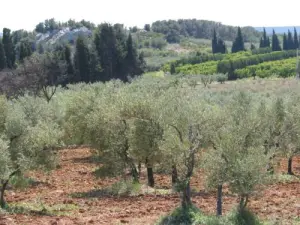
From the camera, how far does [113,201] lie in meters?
27.9

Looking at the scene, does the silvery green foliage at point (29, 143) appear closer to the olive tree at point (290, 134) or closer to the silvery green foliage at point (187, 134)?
the silvery green foliage at point (187, 134)

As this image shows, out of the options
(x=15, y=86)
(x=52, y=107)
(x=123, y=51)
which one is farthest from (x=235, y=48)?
(x=52, y=107)

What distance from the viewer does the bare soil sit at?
75.2ft

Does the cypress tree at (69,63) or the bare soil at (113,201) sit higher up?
the cypress tree at (69,63)

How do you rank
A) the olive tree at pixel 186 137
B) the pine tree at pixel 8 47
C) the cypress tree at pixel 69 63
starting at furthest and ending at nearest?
1. the pine tree at pixel 8 47
2. the cypress tree at pixel 69 63
3. the olive tree at pixel 186 137

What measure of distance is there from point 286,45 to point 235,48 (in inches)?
827

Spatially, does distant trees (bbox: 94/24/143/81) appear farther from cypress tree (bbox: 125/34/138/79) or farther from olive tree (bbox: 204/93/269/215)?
olive tree (bbox: 204/93/269/215)

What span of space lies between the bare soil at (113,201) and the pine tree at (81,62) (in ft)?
192

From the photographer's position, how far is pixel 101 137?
110 ft

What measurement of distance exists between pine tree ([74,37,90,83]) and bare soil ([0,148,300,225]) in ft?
192

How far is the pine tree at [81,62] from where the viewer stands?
9575 cm

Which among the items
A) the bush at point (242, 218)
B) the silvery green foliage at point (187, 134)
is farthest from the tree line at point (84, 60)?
the bush at point (242, 218)

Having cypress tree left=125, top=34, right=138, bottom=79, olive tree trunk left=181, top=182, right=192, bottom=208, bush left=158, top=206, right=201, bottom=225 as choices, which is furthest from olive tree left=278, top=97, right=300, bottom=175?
cypress tree left=125, top=34, right=138, bottom=79

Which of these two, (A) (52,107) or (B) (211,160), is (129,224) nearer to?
(B) (211,160)
